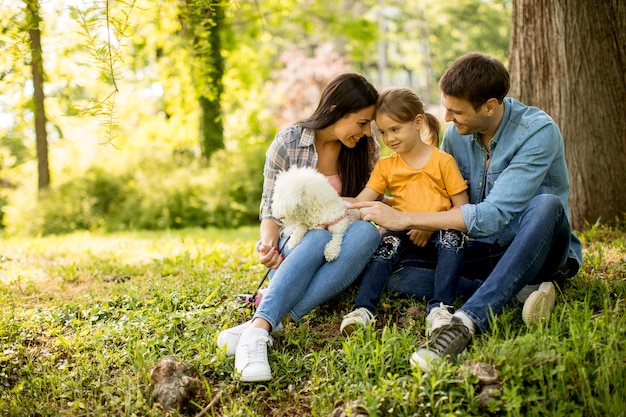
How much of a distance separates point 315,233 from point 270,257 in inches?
13.8

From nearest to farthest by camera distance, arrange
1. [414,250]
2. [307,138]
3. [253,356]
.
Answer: [253,356] < [414,250] < [307,138]

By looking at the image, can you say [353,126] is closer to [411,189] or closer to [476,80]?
[411,189]

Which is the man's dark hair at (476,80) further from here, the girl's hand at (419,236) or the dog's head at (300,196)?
the dog's head at (300,196)

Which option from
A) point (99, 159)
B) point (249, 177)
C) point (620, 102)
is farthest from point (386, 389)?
point (99, 159)

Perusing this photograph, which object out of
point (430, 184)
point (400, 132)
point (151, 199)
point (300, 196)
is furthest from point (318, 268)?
point (151, 199)

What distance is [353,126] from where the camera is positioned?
11.9ft

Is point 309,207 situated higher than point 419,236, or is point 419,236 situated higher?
point 309,207

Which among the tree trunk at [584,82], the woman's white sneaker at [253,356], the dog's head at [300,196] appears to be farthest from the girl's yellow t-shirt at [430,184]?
the tree trunk at [584,82]

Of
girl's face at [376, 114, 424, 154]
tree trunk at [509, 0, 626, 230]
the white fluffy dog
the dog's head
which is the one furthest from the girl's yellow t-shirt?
tree trunk at [509, 0, 626, 230]

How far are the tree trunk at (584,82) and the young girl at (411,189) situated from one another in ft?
5.57

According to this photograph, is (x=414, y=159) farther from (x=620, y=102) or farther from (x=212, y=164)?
(x=212, y=164)

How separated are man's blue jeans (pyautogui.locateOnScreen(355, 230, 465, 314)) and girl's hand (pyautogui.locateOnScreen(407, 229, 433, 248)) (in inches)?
1.9

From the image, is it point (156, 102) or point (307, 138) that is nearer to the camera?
point (307, 138)

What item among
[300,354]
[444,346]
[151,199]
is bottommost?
[151,199]
